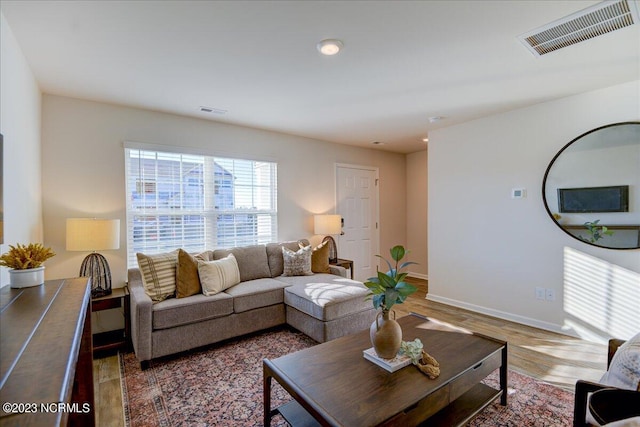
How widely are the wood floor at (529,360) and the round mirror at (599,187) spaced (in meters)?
1.02

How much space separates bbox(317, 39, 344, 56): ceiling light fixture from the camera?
2.01 m

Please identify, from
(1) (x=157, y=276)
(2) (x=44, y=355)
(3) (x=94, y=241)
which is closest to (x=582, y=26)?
(2) (x=44, y=355)

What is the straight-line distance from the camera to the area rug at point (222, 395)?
1857mm

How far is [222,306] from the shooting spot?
9.23 feet

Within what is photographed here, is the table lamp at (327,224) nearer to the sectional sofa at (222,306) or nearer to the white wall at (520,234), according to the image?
the sectional sofa at (222,306)

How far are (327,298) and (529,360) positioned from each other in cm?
180

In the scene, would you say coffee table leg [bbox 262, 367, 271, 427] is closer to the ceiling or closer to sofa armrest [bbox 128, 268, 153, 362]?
sofa armrest [bbox 128, 268, 153, 362]

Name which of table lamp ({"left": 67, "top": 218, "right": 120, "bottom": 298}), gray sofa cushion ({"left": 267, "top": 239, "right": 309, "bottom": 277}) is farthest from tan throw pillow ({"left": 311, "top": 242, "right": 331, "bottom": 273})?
table lamp ({"left": 67, "top": 218, "right": 120, "bottom": 298})

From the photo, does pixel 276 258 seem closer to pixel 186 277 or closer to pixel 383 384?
pixel 186 277

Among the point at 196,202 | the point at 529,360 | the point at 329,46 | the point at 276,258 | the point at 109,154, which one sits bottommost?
the point at 529,360

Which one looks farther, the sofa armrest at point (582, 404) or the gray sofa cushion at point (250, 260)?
the gray sofa cushion at point (250, 260)

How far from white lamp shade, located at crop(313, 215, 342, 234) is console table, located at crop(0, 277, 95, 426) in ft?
9.80

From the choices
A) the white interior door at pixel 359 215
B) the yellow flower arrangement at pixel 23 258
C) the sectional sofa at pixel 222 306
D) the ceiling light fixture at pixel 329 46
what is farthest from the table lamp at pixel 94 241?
the white interior door at pixel 359 215

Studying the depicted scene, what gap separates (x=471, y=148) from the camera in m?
3.85
